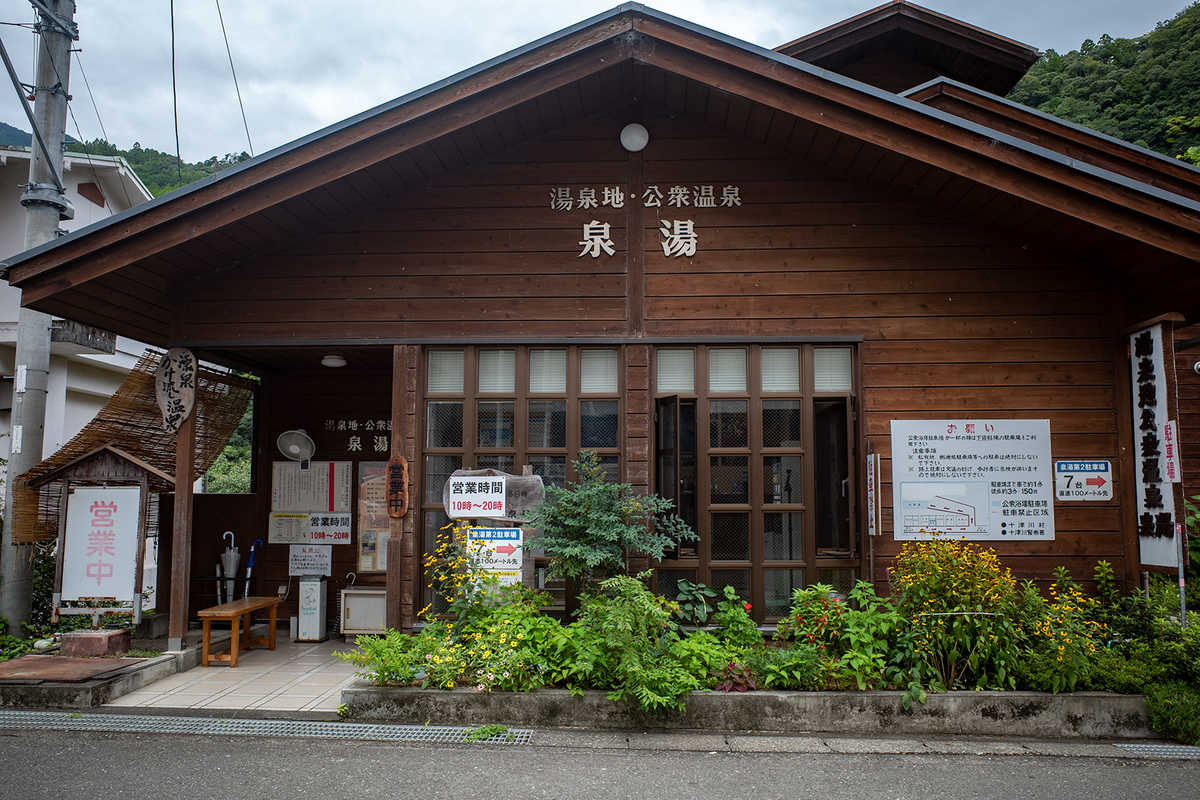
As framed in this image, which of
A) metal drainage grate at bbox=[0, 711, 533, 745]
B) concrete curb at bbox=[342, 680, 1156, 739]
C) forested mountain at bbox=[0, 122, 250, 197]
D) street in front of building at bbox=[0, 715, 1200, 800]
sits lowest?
street in front of building at bbox=[0, 715, 1200, 800]

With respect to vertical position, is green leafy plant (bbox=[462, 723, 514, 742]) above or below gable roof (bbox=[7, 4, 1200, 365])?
below

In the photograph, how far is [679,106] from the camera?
23.5 ft

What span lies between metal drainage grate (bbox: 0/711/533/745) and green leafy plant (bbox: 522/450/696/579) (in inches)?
54.9

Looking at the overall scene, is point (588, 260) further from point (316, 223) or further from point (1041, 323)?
point (1041, 323)

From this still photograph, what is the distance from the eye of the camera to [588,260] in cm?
714

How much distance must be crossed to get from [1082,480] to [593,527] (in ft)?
15.1

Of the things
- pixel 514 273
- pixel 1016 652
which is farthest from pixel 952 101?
pixel 1016 652

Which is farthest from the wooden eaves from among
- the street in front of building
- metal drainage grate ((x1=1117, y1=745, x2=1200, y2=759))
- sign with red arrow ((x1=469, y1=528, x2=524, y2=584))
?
the street in front of building

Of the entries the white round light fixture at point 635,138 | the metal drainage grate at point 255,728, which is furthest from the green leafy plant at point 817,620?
the white round light fixture at point 635,138

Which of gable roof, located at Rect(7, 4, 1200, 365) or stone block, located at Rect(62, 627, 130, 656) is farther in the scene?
stone block, located at Rect(62, 627, 130, 656)

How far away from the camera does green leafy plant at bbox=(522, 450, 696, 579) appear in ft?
20.1

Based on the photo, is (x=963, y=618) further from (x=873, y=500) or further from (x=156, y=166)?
(x=156, y=166)

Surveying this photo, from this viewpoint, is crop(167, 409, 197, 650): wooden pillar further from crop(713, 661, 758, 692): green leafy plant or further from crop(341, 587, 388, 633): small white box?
crop(713, 661, 758, 692): green leafy plant

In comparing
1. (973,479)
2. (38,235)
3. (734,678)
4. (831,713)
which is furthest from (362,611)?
(973,479)
